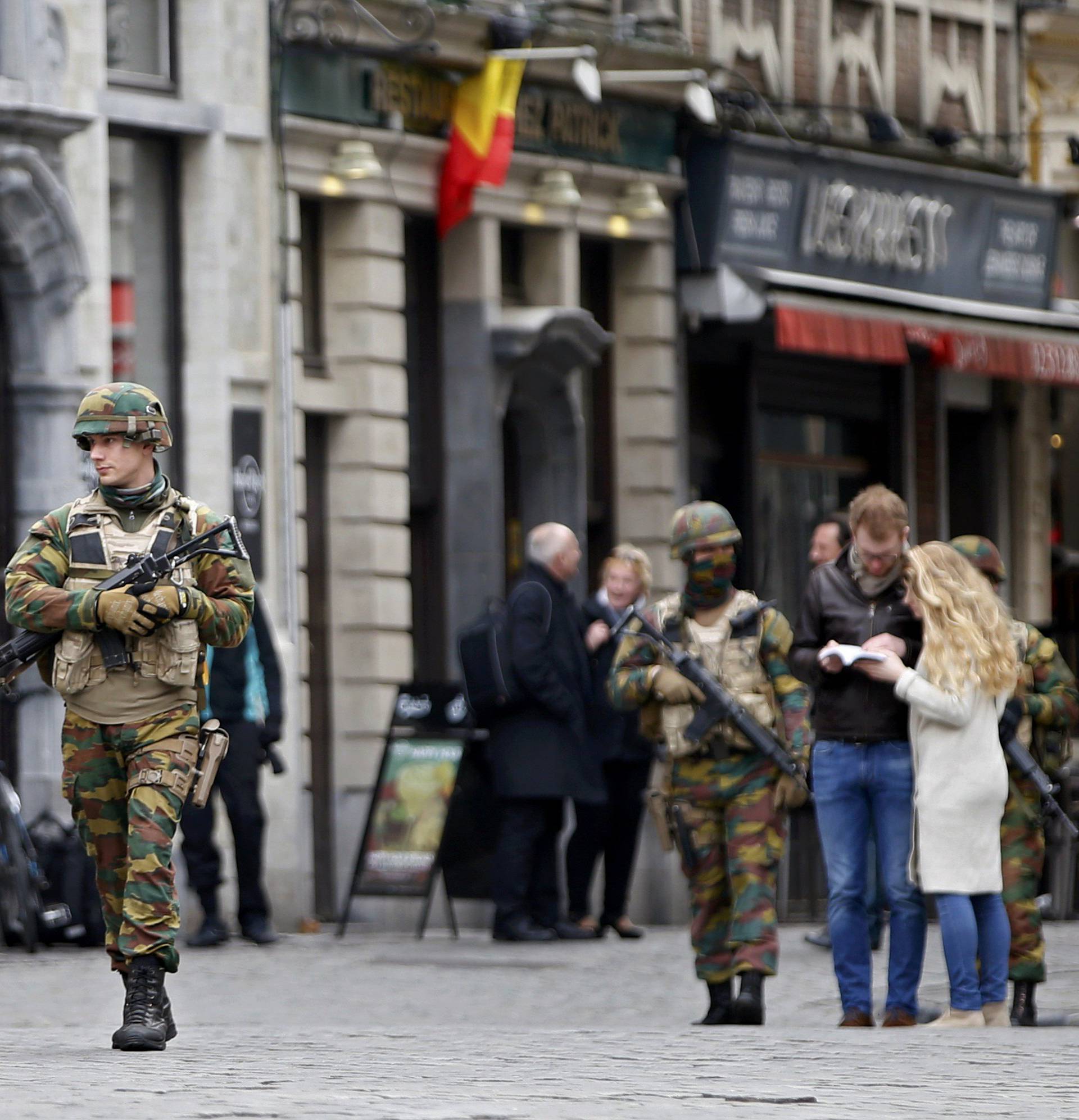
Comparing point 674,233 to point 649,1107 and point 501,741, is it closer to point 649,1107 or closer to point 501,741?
point 501,741

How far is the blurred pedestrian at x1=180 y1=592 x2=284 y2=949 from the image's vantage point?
16719mm

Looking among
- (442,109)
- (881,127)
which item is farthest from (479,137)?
(881,127)

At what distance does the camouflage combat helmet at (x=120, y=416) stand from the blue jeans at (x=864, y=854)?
122 inches

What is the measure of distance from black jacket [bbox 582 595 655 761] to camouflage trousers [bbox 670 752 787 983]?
5.67 meters

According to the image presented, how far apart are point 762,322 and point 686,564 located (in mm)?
11510

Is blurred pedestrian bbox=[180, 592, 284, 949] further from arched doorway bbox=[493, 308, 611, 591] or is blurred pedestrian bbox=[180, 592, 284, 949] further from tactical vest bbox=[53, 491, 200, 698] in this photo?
tactical vest bbox=[53, 491, 200, 698]

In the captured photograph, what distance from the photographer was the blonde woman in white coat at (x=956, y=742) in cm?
1185

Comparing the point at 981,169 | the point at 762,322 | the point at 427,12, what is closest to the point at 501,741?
the point at 427,12

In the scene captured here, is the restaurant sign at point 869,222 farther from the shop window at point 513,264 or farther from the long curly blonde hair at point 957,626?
the long curly blonde hair at point 957,626

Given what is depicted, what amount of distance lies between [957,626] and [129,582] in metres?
3.31

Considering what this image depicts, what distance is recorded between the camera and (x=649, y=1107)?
8.36 m

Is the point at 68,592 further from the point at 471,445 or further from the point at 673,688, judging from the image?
the point at 471,445

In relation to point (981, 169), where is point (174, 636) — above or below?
below

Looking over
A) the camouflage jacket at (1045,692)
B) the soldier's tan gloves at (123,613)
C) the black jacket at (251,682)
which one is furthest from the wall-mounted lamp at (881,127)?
the soldier's tan gloves at (123,613)
